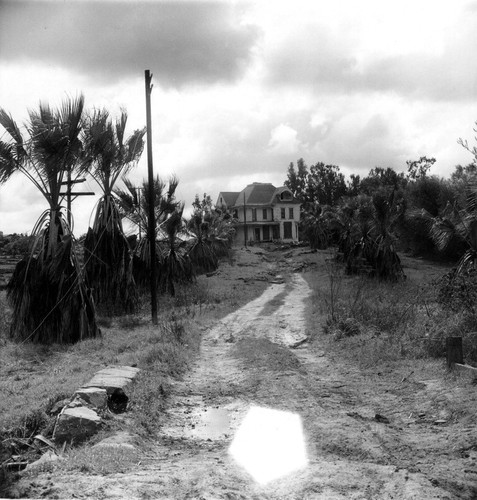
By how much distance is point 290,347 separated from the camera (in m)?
13.9

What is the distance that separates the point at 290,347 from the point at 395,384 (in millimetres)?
4528

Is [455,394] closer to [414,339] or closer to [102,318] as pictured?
[414,339]

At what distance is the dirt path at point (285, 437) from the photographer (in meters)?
5.12

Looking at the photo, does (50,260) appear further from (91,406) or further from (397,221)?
(397,221)

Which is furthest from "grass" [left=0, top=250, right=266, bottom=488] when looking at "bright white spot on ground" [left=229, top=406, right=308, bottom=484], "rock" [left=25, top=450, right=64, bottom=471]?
"bright white spot on ground" [left=229, top=406, right=308, bottom=484]

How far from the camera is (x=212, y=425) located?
25.5 feet

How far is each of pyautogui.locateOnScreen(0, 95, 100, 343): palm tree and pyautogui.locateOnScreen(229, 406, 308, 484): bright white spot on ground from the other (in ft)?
27.2

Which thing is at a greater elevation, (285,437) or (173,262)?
(173,262)

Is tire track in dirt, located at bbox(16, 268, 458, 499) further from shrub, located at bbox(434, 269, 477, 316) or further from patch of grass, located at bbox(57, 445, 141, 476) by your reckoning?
shrub, located at bbox(434, 269, 477, 316)

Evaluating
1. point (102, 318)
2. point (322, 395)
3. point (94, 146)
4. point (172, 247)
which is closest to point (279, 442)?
point (322, 395)

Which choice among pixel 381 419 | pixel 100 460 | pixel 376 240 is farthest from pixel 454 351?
pixel 376 240

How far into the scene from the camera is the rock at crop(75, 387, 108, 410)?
7.37 meters

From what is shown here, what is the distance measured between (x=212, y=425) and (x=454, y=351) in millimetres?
4106

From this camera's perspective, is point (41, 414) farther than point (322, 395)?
No
